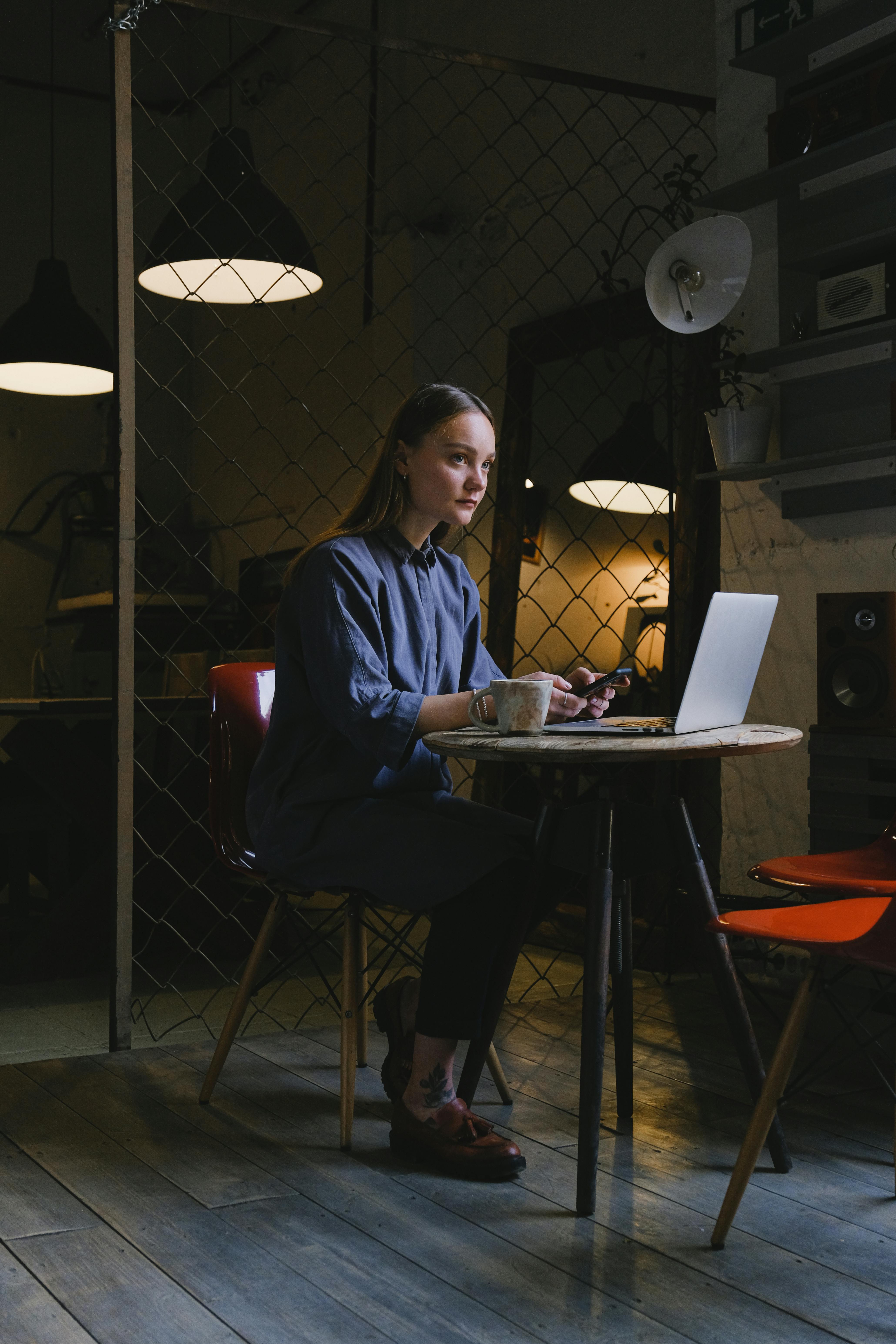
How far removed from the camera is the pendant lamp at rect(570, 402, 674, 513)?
12.9 feet

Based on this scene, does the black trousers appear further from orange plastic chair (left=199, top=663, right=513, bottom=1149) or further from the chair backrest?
the chair backrest

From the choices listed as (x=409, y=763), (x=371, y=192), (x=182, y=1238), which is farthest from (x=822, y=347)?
(x=371, y=192)

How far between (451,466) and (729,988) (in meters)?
0.97

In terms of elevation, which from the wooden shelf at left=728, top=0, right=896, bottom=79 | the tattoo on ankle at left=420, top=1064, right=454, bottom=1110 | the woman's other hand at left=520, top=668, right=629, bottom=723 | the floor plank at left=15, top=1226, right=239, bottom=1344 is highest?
the wooden shelf at left=728, top=0, right=896, bottom=79

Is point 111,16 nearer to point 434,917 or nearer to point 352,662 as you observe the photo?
point 352,662

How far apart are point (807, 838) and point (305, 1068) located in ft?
4.53

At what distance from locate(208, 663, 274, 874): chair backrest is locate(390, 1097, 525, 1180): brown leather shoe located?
0.59m

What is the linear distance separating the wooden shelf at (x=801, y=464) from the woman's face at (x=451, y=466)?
104cm

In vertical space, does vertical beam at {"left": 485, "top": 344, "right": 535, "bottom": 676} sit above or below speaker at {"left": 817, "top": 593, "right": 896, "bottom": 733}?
above

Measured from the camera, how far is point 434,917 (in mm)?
2070

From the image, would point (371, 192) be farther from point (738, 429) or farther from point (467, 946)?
point (467, 946)

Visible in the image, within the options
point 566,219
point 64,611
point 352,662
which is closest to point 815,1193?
point 352,662

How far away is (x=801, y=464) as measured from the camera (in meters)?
3.08

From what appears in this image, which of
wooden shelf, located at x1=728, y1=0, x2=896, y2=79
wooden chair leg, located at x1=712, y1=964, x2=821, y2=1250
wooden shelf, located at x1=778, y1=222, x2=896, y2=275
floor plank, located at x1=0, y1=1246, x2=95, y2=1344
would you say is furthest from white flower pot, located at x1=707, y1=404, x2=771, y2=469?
floor plank, located at x1=0, y1=1246, x2=95, y2=1344
